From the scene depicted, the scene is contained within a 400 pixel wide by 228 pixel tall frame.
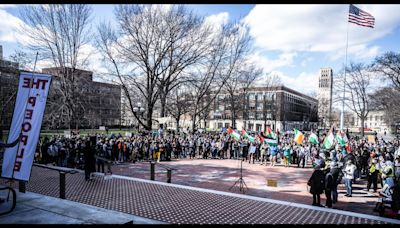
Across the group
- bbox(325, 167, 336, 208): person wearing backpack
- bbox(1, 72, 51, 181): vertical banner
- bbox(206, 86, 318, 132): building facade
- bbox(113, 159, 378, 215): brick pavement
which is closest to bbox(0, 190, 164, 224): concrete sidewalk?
bbox(1, 72, 51, 181): vertical banner

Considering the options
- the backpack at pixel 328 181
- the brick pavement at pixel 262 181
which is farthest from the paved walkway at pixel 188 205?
the brick pavement at pixel 262 181

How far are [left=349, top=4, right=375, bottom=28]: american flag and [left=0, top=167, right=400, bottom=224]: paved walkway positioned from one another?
19261 millimetres

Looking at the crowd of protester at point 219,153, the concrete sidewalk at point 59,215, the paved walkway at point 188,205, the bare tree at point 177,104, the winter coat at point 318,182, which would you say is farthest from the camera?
the bare tree at point 177,104

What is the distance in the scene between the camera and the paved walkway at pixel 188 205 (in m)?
7.69

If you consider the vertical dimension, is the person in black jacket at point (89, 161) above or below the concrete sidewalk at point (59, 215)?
above

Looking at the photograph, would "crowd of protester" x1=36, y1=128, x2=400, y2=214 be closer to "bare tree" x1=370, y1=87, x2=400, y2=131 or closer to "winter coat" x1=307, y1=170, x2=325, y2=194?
"winter coat" x1=307, y1=170, x2=325, y2=194

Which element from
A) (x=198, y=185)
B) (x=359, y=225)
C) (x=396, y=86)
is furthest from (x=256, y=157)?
(x=396, y=86)

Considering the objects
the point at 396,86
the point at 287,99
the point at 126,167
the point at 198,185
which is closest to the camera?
the point at 198,185

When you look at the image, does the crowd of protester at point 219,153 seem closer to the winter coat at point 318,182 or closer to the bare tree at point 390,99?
the winter coat at point 318,182

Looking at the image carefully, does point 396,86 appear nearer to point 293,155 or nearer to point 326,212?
point 293,155

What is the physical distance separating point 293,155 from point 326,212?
11575 mm

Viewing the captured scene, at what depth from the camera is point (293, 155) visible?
19641 millimetres

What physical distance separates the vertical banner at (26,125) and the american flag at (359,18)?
23657 millimetres

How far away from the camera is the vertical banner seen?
666 centimetres
